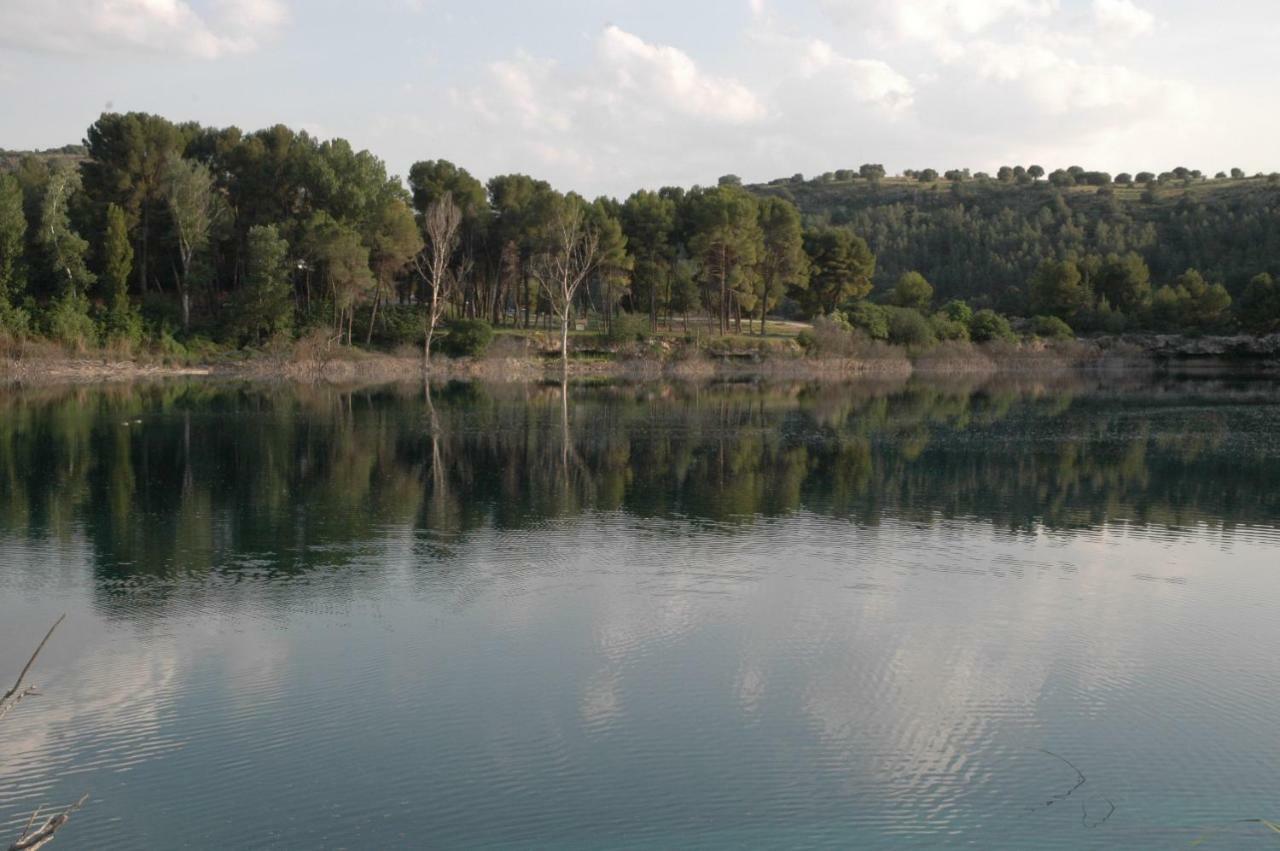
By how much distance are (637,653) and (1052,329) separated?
2875 inches

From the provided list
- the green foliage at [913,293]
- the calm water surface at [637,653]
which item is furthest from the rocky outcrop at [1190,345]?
the calm water surface at [637,653]

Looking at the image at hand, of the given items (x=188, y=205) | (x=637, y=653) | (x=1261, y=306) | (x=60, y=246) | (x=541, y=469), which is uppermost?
(x=188, y=205)

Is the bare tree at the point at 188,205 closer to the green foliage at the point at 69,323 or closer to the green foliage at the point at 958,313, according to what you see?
the green foliage at the point at 69,323

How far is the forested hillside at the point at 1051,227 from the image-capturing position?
96.1 m

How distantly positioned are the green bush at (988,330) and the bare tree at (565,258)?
26806 mm

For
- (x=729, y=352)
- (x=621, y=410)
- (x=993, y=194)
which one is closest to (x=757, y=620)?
(x=621, y=410)

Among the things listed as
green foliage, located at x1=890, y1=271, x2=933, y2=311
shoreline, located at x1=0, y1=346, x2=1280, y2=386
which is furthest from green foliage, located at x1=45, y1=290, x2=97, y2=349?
green foliage, located at x1=890, y1=271, x2=933, y2=311

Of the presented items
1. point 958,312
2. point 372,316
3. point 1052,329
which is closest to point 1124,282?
point 1052,329

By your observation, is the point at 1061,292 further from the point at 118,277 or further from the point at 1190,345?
the point at 118,277

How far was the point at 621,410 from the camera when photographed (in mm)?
37438

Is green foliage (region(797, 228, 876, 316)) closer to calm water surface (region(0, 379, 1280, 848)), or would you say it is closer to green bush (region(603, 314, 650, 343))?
green bush (region(603, 314, 650, 343))

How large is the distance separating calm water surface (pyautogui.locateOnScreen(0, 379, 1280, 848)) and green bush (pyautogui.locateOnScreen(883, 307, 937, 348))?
1791 inches

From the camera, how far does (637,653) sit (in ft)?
34.8

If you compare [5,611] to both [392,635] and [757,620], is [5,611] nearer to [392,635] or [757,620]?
[392,635]
